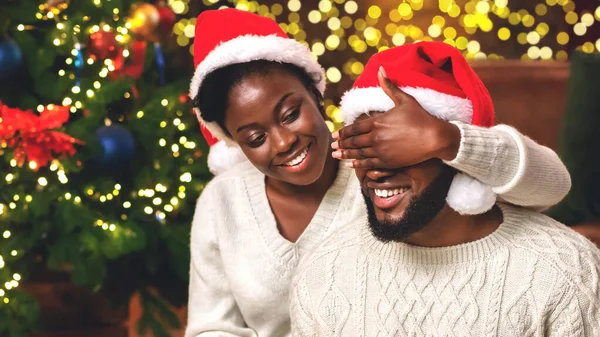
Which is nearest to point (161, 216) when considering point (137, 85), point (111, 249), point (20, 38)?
point (111, 249)

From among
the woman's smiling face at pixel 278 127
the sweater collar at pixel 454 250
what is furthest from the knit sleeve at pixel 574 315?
the woman's smiling face at pixel 278 127

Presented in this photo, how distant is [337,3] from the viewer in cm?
360

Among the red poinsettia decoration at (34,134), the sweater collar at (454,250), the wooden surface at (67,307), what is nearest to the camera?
the sweater collar at (454,250)

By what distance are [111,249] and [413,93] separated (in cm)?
135

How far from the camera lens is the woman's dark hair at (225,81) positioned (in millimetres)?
1451

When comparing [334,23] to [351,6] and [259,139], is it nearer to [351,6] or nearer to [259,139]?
[351,6]

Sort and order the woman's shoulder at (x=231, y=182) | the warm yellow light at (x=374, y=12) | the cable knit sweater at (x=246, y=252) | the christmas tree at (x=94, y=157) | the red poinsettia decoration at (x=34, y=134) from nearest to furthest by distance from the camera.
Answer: the cable knit sweater at (x=246, y=252)
the woman's shoulder at (x=231, y=182)
the red poinsettia decoration at (x=34, y=134)
the christmas tree at (x=94, y=157)
the warm yellow light at (x=374, y=12)

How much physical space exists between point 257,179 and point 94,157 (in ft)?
2.59

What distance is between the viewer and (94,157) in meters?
2.22

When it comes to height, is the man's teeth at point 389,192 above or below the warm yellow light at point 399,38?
above

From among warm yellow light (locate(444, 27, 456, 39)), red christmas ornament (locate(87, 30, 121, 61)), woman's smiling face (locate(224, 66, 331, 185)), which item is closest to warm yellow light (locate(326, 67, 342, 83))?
warm yellow light (locate(444, 27, 456, 39))

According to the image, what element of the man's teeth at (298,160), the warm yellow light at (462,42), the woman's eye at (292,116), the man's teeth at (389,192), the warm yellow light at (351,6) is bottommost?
the warm yellow light at (462,42)

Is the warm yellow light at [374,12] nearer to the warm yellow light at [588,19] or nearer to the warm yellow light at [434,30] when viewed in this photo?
the warm yellow light at [434,30]

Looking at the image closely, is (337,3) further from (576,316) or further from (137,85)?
(576,316)
